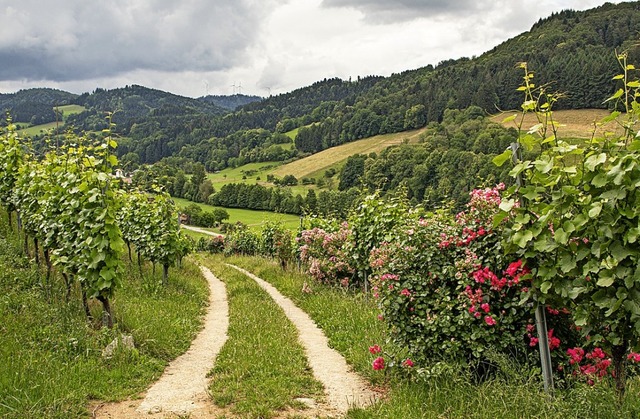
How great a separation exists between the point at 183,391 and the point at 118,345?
5.28 feet

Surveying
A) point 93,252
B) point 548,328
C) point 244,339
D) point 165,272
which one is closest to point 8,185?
point 165,272

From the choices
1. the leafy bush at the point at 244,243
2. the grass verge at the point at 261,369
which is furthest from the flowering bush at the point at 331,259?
the leafy bush at the point at 244,243

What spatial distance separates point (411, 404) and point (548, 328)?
185cm

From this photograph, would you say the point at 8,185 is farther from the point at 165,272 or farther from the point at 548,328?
the point at 548,328

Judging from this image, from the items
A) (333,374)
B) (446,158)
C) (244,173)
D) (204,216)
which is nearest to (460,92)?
(446,158)

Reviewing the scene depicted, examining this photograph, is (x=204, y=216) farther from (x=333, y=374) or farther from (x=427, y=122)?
(x=333, y=374)

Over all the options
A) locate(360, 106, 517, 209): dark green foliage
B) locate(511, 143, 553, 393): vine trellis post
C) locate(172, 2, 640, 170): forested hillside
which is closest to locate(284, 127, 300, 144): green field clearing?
locate(172, 2, 640, 170): forested hillside

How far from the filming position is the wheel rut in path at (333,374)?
6327 mm

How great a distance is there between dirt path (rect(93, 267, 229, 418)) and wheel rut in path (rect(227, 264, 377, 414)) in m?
1.67

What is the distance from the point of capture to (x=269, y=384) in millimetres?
6754

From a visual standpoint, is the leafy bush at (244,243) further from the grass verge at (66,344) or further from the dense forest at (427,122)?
the grass verge at (66,344)

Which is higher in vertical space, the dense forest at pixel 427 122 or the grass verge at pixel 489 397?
the dense forest at pixel 427 122

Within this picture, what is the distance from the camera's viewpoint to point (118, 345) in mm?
7574

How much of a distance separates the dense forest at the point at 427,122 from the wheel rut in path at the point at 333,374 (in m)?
37.3
